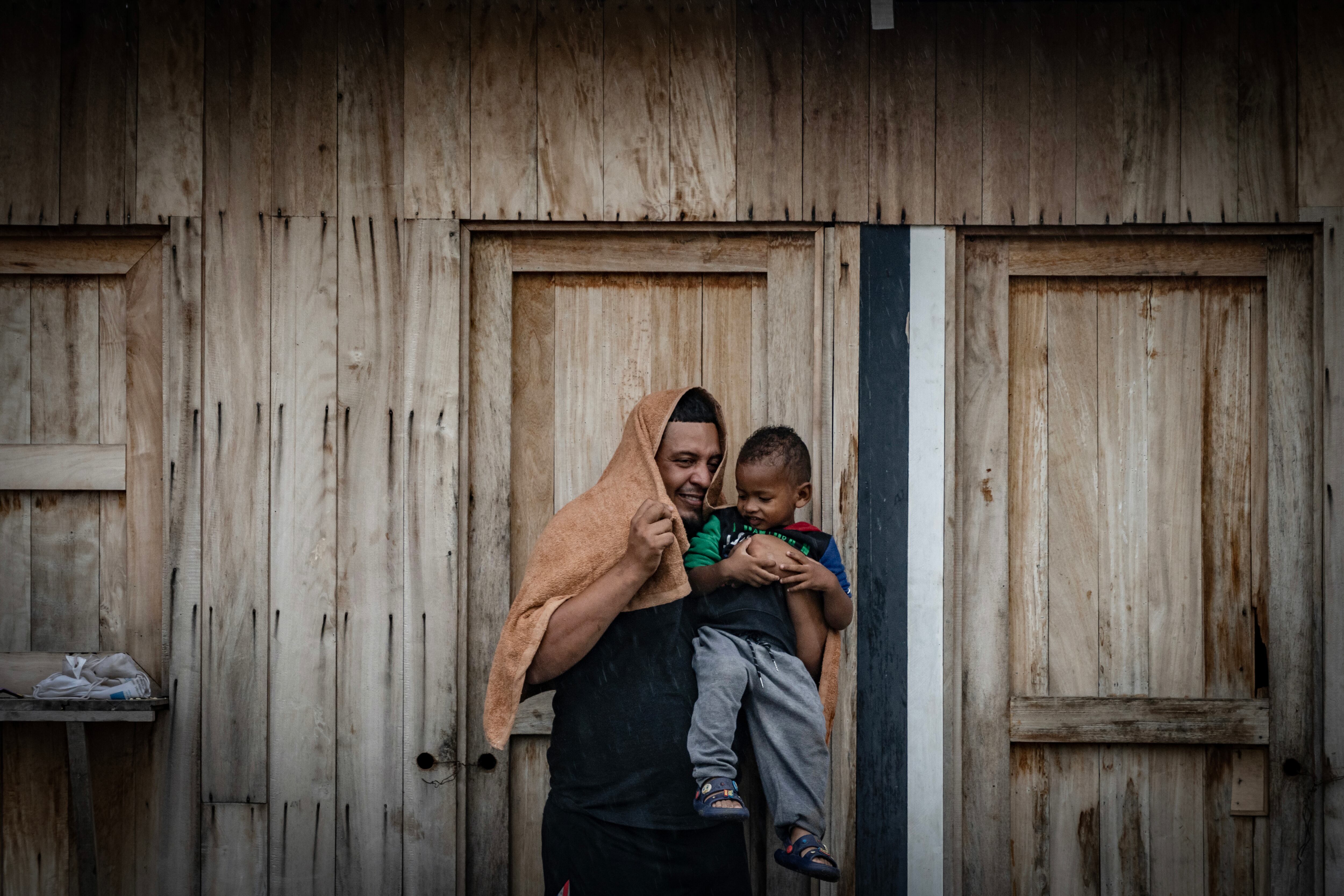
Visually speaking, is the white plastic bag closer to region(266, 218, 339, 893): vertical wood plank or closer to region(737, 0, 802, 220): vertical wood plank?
region(266, 218, 339, 893): vertical wood plank

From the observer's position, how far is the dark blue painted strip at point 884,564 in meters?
2.79

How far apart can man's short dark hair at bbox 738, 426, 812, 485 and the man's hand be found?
32 centimetres

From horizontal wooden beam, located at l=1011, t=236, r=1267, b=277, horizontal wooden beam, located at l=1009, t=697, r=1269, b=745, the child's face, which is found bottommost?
horizontal wooden beam, located at l=1009, t=697, r=1269, b=745

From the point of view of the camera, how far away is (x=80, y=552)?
9.46 ft

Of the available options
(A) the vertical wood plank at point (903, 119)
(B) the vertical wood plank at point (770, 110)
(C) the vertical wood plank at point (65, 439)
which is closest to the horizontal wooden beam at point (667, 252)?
(B) the vertical wood plank at point (770, 110)

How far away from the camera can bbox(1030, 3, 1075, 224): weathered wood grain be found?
9.34 ft

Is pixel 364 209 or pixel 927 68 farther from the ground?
pixel 927 68

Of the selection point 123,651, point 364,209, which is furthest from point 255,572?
point 364,209

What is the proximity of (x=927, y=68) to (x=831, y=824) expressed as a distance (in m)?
2.45

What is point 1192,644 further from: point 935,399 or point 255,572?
point 255,572

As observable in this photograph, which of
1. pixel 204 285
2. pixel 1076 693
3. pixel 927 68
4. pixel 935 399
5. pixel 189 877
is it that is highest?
pixel 927 68

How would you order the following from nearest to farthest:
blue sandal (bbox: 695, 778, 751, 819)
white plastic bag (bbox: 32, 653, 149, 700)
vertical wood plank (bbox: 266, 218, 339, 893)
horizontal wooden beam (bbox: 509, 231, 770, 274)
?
blue sandal (bbox: 695, 778, 751, 819) < white plastic bag (bbox: 32, 653, 149, 700) < vertical wood plank (bbox: 266, 218, 339, 893) < horizontal wooden beam (bbox: 509, 231, 770, 274)

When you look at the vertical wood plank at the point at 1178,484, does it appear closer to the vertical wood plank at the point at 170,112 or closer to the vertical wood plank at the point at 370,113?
the vertical wood plank at the point at 370,113

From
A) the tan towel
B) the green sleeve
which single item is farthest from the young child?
the tan towel
